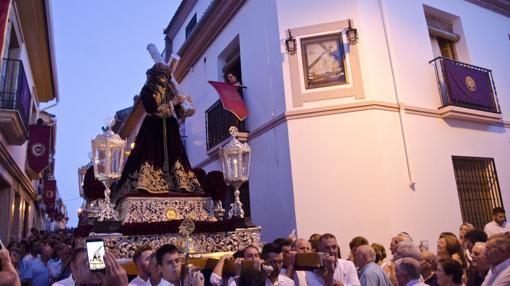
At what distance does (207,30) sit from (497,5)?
661 cm

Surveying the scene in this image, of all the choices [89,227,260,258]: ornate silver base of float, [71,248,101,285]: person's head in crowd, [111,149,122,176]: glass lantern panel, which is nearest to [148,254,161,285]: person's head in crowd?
[71,248,101,285]: person's head in crowd

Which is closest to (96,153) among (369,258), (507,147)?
(369,258)

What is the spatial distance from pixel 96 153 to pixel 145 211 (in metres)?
0.74

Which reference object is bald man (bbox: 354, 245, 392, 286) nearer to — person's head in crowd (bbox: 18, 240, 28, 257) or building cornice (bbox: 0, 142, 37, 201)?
person's head in crowd (bbox: 18, 240, 28, 257)

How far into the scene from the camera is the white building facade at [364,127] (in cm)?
673

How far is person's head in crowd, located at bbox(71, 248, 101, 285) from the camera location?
6.49 ft

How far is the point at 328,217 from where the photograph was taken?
6.68m

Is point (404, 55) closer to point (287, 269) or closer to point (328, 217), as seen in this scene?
point (328, 217)

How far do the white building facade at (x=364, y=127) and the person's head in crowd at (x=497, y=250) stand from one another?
350cm

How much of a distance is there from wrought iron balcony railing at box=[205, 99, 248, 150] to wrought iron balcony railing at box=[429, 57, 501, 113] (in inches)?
149

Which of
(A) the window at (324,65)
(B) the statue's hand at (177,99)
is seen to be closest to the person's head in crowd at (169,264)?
(B) the statue's hand at (177,99)

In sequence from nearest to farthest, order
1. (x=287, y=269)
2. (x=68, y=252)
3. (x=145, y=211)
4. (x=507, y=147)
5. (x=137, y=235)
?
1. (x=287, y=269)
2. (x=137, y=235)
3. (x=145, y=211)
4. (x=68, y=252)
5. (x=507, y=147)

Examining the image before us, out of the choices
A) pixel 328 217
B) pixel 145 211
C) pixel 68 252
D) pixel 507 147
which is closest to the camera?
pixel 145 211

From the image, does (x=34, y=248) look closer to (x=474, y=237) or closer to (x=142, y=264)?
(x=142, y=264)
